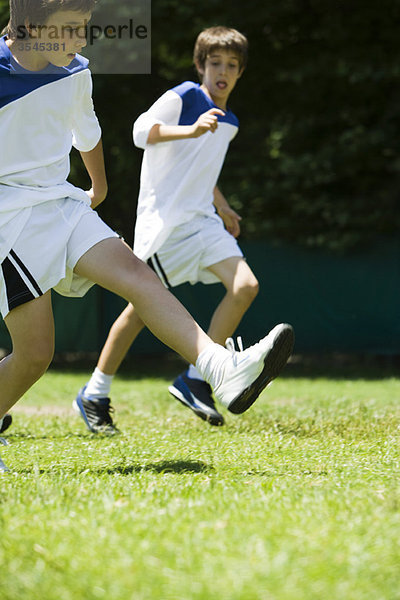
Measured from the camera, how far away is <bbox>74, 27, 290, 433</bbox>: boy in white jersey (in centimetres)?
528

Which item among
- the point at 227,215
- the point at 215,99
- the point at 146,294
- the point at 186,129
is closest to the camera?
the point at 146,294

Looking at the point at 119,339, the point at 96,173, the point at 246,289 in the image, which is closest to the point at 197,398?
the point at 119,339

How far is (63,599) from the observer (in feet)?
6.83

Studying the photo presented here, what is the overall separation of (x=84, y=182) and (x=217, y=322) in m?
8.30

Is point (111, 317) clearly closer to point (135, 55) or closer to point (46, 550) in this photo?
point (135, 55)

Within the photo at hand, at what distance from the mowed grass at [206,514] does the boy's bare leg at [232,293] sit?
628mm

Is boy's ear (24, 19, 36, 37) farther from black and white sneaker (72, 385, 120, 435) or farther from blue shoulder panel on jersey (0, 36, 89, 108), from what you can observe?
black and white sneaker (72, 385, 120, 435)

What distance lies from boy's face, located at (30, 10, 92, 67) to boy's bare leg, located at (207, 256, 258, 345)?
2.03 meters

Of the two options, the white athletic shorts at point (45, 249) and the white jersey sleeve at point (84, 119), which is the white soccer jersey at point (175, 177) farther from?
the white athletic shorts at point (45, 249)

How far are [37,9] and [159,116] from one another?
5.75ft

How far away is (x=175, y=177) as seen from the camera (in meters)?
5.44

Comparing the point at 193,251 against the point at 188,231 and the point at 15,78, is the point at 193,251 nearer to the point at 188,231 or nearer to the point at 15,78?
the point at 188,231

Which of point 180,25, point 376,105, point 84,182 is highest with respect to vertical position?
point 180,25

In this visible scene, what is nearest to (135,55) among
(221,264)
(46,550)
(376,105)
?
(376,105)
